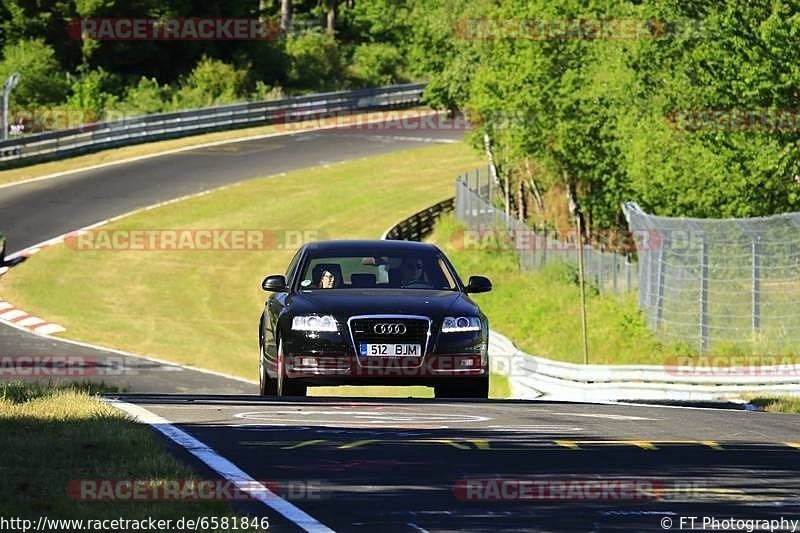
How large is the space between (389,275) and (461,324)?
4.42 feet

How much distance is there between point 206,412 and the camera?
43.1 feet

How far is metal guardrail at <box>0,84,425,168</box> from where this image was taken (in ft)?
193

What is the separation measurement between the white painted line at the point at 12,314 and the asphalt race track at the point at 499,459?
2507 cm

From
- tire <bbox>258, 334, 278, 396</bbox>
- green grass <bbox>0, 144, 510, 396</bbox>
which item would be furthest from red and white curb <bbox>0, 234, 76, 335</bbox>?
tire <bbox>258, 334, 278, 396</bbox>

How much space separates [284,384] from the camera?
15648mm

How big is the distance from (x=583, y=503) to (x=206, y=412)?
18.2ft

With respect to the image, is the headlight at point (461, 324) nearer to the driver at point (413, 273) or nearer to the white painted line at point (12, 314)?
the driver at point (413, 273)

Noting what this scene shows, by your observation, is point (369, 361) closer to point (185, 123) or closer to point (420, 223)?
point (420, 223)

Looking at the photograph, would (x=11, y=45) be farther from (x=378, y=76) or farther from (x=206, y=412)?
(x=206, y=412)

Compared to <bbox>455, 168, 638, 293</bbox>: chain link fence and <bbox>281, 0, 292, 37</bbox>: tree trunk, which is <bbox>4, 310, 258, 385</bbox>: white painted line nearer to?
<bbox>455, 168, 638, 293</bbox>: chain link fence

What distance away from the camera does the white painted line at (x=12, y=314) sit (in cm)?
3966

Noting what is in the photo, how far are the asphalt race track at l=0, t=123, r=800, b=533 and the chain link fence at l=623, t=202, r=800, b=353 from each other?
13.5 m

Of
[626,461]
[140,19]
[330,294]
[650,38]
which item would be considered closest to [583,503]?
[626,461]

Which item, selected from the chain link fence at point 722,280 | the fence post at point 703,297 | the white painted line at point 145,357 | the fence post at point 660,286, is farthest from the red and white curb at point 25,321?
the fence post at point 703,297
